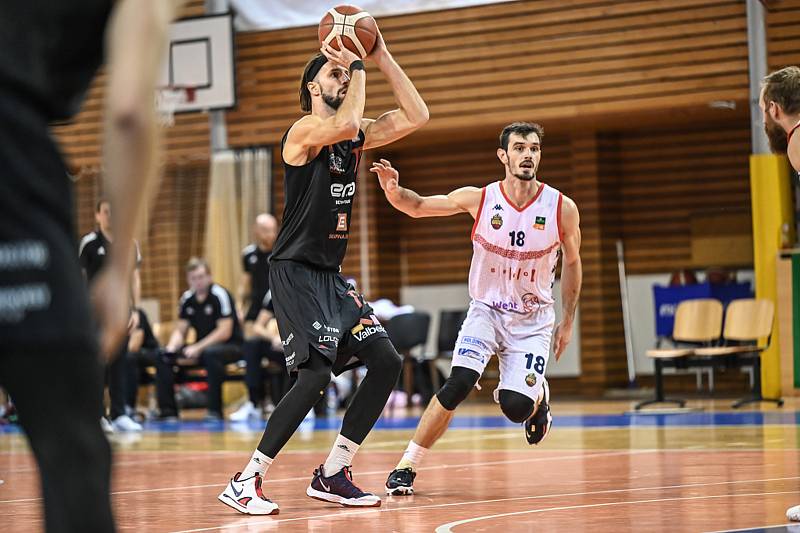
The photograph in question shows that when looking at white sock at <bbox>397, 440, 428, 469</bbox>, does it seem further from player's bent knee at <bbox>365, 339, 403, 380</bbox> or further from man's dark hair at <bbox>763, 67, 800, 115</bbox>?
man's dark hair at <bbox>763, 67, 800, 115</bbox>

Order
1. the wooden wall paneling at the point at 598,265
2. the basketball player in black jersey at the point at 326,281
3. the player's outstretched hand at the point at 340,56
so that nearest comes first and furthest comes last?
A: the basketball player in black jersey at the point at 326,281, the player's outstretched hand at the point at 340,56, the wooden wall paneling at the point at 598,265

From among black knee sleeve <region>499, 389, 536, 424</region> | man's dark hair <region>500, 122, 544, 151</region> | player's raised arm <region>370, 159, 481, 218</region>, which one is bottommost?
black knee sleeve <region>499, 389, 536, 424</region>

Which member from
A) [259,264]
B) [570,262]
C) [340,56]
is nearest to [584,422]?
[259,264]

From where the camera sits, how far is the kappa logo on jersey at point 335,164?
5.72 metres

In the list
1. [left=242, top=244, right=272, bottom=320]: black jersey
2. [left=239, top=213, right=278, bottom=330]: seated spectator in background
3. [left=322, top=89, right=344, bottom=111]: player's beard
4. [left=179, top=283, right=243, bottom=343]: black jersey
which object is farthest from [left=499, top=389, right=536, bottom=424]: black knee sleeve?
[left=179, top=283, right=243, bottom=343]: black jersey

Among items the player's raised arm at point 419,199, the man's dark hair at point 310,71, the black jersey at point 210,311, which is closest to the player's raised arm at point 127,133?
the man's dark hair at point 310,71

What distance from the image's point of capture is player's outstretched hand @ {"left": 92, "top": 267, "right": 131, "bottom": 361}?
1752 millimetres

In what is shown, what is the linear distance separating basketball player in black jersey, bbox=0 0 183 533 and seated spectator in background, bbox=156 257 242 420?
1192 centimetres

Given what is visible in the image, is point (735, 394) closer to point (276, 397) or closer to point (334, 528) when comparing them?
point (276, 397)

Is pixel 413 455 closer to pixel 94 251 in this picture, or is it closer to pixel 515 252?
pixel 515 252

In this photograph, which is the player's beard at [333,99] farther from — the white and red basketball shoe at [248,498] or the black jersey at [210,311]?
the black jersey at [210,311]

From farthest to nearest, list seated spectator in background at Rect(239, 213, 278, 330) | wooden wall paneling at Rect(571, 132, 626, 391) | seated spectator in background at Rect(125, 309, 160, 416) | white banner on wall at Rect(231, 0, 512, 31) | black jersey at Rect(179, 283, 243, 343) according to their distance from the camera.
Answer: wooden wall paneling at Rect(571, 132, 626, 391), white banner on wall at Rect(231, 0, 512, 31), black jersey at Rect(179, 283, 243, 343), seated spectator in background at Rect(125, 309, 160, 416), seated spectator in background at Rect(239, 213, 278, 330)

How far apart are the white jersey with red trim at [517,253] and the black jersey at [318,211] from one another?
922 mm

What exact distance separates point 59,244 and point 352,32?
13.8 feet
